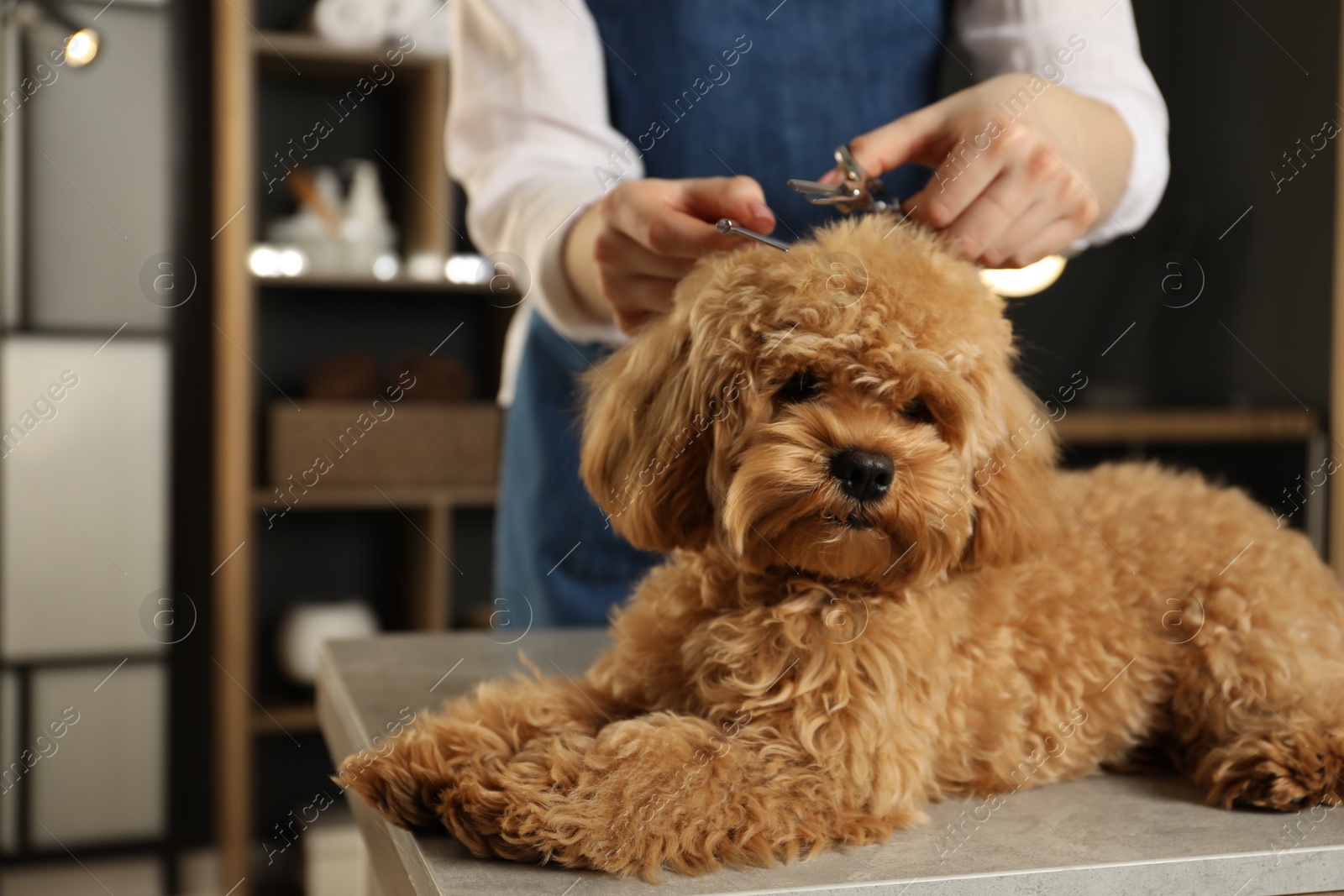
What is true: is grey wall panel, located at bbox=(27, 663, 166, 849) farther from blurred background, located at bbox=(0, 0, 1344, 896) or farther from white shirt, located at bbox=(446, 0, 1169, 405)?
white shirt, located at bbox=(446, 0, 1169, 405)

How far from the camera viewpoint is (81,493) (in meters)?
3.19

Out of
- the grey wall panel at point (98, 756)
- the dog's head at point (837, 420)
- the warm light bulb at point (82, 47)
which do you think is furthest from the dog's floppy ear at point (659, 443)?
the grey wall panel at point (98, 756)

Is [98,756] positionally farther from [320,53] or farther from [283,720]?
[320,53]

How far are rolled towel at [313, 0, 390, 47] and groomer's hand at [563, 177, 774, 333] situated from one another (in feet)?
7.19

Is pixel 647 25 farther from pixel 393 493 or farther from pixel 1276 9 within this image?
pixel 1276 9

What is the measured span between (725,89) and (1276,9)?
102 inches

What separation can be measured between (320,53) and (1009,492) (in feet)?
8.83

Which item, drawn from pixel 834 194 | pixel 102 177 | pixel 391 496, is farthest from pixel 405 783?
pixel 102 177

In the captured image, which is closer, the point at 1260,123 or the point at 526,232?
the point at 526,232

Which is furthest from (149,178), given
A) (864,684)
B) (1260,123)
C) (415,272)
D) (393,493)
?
(1260,123)

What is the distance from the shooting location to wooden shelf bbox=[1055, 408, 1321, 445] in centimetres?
313

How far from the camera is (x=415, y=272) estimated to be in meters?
3.31

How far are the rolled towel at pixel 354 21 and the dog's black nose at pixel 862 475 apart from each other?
8.70 feet

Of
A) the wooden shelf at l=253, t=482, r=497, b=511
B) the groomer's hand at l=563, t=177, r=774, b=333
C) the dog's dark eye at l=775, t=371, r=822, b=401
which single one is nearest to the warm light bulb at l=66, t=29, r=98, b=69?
the wooden shelf at l=253, t=482, r=497, b=511
